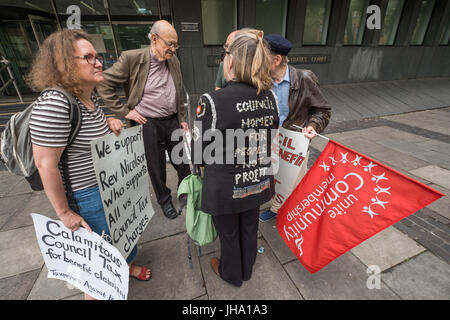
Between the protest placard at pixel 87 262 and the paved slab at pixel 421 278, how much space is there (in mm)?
2311

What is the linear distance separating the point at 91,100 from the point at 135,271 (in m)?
1.56

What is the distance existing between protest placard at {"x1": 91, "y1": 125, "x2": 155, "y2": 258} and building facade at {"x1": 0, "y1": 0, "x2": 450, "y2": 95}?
611 centimetres

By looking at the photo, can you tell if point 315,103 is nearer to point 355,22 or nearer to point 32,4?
point 355,22

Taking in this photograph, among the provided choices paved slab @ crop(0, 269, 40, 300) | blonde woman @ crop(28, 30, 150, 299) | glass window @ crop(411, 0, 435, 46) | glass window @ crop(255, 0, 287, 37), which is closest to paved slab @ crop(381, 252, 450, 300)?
blonde woman @ crop(28, 30, 150, 299)

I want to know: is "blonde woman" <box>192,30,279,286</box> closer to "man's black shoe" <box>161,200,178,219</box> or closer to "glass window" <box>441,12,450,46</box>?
"man's black shoe" <box>161,200,178,219</box>

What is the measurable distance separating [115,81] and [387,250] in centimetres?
350

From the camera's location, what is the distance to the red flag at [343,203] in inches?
55.0

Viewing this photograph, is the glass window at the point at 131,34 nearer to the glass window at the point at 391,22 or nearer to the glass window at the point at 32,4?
the glass window at the point at 32,4

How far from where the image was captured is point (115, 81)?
2424 millimetres

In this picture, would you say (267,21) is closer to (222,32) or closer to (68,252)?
(222,32)

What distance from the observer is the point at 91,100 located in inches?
59.8

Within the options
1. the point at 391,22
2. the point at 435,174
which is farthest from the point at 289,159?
the point at 391,22

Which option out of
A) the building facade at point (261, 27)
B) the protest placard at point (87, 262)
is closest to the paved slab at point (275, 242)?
the protest placard at point (87, 262)

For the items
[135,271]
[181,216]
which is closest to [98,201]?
[135,271]
